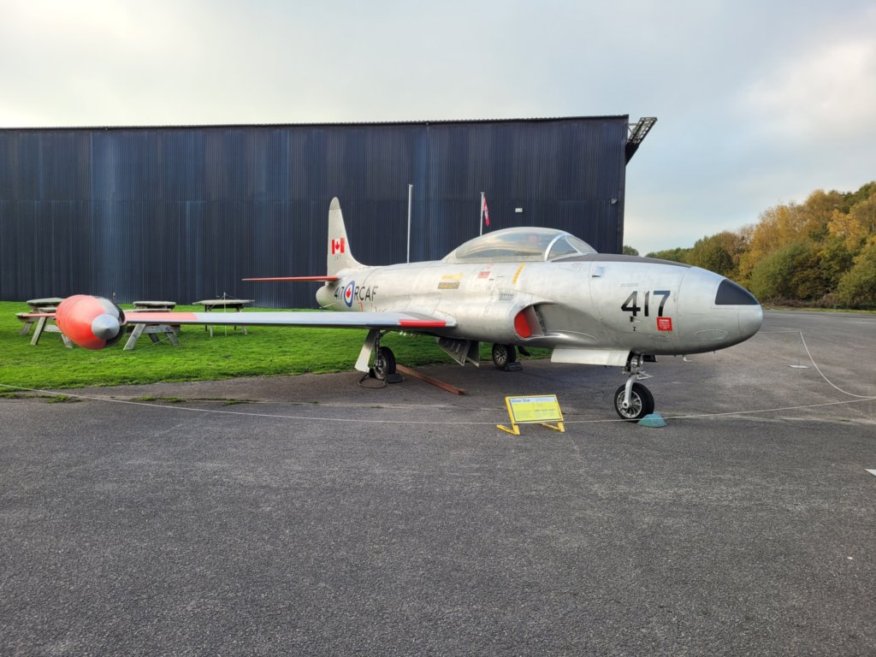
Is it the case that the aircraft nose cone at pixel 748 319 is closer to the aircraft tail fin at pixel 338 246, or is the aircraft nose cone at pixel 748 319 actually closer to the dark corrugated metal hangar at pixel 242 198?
the aircraft tail fin at pixel 338 246

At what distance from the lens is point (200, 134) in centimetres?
2517

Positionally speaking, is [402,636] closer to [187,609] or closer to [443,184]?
[187,609]

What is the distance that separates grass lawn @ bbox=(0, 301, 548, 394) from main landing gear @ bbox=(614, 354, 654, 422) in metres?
5.44

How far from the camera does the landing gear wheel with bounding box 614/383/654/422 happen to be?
6.00 m

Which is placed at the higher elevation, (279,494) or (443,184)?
(443,184)

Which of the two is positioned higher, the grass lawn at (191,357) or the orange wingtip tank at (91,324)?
the orange wingtip tank at (91,324)

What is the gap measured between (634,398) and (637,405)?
98mm

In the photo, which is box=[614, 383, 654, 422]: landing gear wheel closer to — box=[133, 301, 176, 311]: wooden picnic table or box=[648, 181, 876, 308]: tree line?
box=[133, 301, 176, 311]: wooden picnic table

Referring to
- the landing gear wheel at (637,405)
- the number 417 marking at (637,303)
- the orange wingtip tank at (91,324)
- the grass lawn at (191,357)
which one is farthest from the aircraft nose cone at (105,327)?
the landing gear wheel at (637,405)

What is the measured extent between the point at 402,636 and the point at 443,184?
2285 cm

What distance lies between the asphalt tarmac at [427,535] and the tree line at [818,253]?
54892mm

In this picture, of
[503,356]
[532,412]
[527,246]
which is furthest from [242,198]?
[532,412]

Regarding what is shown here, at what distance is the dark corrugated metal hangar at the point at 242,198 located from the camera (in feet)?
75.5

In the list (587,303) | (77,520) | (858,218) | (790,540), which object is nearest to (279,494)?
(77,520)
